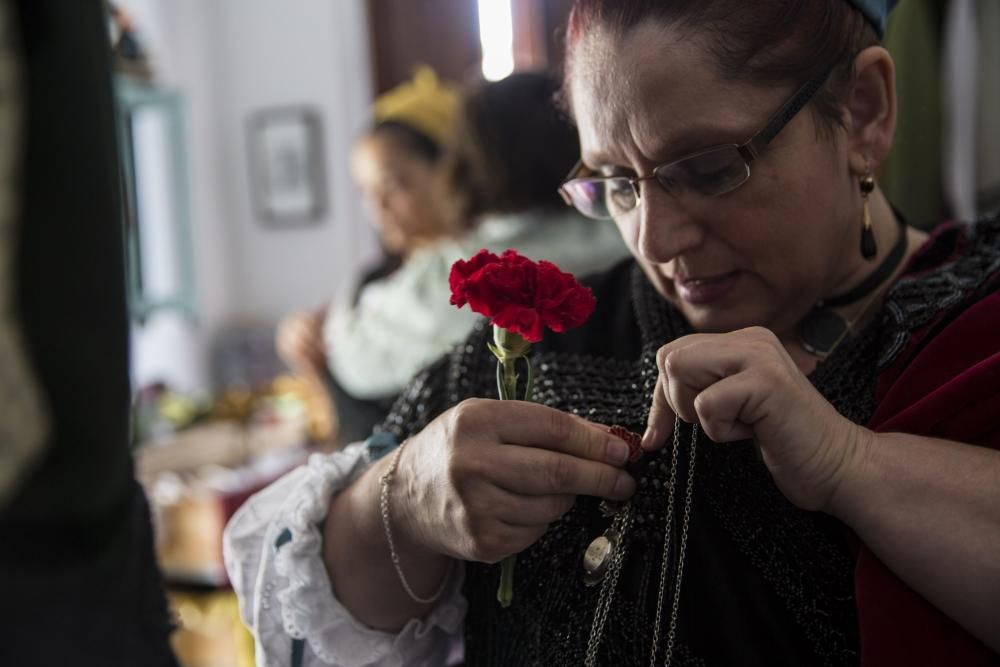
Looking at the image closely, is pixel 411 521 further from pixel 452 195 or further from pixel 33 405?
pixel 452 195

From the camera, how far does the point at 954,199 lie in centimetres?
181

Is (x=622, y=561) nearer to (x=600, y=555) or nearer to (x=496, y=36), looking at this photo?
(x=600, y=555)

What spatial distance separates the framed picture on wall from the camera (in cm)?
486

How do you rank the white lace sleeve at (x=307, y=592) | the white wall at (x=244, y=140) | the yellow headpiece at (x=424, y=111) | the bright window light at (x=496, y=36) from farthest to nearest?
the white wall at (x=244, y=140), the bright window light at (x=496, y=36), the yellow headpiece at (x=424, y=111), the white lace sleeve at (x=307, y=592)

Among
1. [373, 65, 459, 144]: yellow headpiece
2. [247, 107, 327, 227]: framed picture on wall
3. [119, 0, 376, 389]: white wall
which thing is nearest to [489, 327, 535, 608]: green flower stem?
[373, 65, 459, 144]: yellow headpiece

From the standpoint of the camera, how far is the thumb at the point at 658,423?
2.71 ft

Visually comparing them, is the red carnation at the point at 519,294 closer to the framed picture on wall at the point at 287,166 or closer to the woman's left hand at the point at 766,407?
the woman's left hand at the point at 766,407

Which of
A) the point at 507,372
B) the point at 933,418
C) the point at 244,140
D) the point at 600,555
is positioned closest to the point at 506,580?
the point at 600,555

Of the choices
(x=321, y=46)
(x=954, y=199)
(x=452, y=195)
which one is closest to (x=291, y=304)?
(x=321, y=46)

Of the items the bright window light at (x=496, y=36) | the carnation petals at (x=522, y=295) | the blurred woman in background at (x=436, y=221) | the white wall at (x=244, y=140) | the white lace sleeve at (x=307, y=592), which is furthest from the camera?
the white wall at (x=244, y=140)

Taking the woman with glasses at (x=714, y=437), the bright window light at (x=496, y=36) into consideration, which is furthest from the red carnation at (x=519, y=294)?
the bright window light at (x=496, y=36)

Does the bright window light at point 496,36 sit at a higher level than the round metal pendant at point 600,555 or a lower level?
higher

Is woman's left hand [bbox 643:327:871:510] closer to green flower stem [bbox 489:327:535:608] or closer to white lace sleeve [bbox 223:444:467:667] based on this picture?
green flower stem [bbox 489:327:535:608]

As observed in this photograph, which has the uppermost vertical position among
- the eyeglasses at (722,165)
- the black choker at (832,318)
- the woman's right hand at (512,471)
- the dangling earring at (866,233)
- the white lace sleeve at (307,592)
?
the eyeglasses at (722,165)
